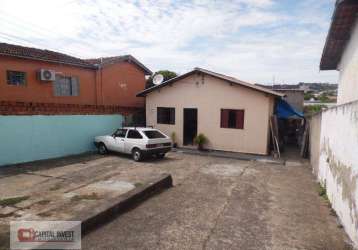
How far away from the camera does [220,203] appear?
6.59 m

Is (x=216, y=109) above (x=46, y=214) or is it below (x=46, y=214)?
above

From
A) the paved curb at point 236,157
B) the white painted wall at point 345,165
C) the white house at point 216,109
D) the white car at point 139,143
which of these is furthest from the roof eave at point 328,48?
the white car at point 139,143

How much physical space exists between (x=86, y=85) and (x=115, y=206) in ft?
42.9

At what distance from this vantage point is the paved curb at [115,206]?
15.8ft

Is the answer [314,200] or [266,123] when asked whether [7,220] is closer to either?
[314,200]

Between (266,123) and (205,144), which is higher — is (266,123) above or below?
above

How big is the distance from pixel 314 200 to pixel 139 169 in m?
6.26

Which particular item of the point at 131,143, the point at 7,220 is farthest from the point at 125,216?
the point at 131,143

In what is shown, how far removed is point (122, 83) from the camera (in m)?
19.4

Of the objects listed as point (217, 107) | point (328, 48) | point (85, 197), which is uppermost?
point (328, 48)

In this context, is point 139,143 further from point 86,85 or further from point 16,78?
point 16,78

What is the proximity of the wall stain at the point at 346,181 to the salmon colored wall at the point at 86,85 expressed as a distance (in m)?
14.6

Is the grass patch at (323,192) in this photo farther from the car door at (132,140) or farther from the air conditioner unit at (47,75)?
the air conditioner unit at (47,75)

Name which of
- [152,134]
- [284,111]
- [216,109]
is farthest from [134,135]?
[284,111]
